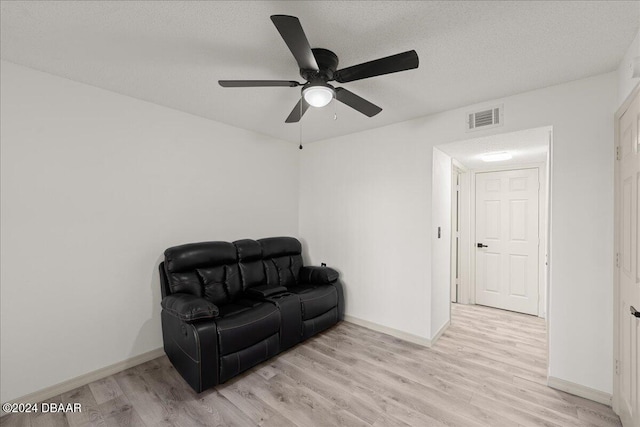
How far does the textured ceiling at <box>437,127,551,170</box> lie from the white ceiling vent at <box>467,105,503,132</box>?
0.40 feet

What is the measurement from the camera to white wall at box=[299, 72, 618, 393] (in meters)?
2.14

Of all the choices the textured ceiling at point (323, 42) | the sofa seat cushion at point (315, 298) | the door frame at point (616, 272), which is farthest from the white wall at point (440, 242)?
the door frame at point (616, 272)

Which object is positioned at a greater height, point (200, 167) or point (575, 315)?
point (200, 167)

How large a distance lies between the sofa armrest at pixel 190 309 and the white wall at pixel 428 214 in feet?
6.64

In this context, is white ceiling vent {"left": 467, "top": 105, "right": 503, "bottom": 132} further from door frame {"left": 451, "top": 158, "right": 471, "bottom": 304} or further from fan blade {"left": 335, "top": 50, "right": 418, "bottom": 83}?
door frame {"left": 451, "top": 158, "right": 471, "bottom": 304}

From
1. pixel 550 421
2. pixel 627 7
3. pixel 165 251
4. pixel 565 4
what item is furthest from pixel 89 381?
pixel 627 7

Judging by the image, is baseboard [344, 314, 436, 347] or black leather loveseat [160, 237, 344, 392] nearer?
black leather loveseat [160, 237, 344, 392]

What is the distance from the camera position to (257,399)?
2.13m

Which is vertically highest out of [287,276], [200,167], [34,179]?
[200,167]

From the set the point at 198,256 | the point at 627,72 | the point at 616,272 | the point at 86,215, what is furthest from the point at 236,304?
the point at 627,72

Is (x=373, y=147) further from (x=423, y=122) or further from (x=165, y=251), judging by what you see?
(x=165, y=251)

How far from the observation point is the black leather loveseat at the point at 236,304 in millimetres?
2188

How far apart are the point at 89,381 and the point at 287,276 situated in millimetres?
2078

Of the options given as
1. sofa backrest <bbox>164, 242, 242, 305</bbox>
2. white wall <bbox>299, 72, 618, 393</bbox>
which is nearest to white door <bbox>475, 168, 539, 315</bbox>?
white wall <bbox>299, 72, 618, 393</bbox>
